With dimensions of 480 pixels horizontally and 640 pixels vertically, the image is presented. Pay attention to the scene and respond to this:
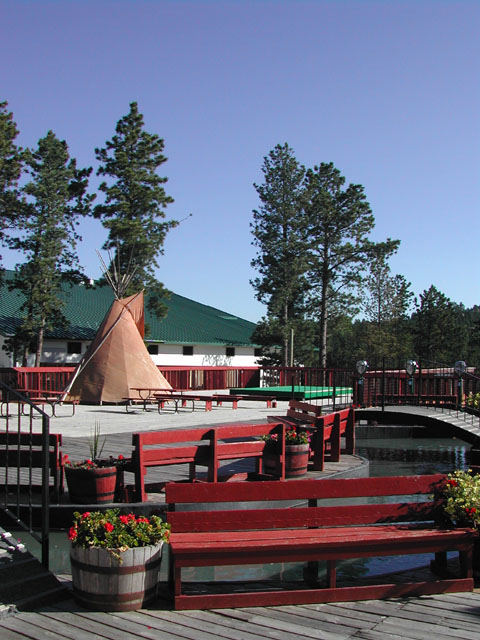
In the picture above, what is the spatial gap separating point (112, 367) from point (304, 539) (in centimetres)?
1603

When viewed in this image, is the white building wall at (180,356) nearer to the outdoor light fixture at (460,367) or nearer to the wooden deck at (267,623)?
the outdoor light fixture at (460,367)

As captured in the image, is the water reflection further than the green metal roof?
No

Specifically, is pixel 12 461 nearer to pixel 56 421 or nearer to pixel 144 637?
pixel 144 637

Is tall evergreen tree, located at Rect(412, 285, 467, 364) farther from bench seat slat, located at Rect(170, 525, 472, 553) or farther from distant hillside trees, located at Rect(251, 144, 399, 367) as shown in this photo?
bench seat slat, located at Rect(170, 525, 472, 553)

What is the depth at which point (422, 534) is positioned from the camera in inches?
209

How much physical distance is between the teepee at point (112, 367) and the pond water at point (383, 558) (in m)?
7.25

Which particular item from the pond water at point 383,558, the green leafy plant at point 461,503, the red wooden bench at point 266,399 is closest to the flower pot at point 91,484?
the pond water at point 383,558

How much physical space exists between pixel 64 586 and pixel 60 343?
112ft

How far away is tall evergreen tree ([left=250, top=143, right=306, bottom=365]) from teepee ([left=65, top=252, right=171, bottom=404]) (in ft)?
69.6

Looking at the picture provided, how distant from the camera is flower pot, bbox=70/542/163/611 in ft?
15.3

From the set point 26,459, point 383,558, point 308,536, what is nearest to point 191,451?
point 26,459

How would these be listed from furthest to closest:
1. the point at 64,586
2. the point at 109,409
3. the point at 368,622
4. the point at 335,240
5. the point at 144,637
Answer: the point at 335,240
the point at 109,409
the point at 64,586
the point at 368,622
the point at 144,637

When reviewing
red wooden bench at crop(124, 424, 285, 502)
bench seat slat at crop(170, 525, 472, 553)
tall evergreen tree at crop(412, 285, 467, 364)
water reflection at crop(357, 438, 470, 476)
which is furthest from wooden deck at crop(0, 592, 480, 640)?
tall evergreen tree at crop(412, 285, 467, 364)

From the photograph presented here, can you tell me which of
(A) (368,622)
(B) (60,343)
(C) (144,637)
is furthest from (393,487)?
(B) (60,343)
